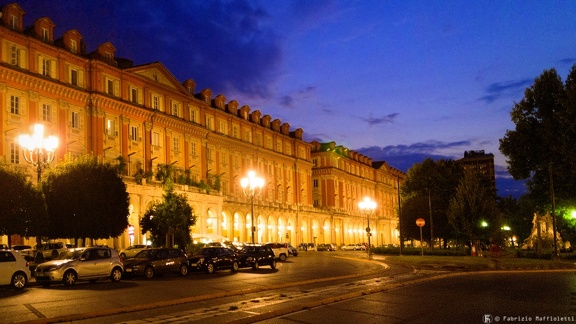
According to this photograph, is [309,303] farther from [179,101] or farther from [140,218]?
[179,101]

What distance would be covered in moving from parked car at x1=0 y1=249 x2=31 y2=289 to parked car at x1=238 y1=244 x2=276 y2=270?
13598 millimetres

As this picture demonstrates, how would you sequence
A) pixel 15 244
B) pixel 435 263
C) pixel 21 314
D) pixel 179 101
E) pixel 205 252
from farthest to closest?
pixel 179 101 < pixel 15 244 < pixel 435 263 < pixel 205 252 < pixel 21 314

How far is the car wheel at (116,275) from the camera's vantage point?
1001 inches

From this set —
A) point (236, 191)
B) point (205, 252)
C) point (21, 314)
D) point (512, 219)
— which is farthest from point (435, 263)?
point (512, 219)

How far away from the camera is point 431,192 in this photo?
8600 centimetres

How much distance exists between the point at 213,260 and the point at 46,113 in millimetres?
28058

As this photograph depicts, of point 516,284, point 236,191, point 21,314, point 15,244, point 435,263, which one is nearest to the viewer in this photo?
point 21,314

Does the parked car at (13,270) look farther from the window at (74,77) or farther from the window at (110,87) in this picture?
the window at (110,87)

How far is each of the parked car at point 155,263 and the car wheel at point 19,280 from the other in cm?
565

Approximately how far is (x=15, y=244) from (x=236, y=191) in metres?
37.6

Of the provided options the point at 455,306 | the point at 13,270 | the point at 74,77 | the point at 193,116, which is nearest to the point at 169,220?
the point at 74,77

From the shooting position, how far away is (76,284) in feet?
81.1

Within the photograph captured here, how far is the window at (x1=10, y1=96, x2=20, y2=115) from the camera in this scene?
48.4 metres

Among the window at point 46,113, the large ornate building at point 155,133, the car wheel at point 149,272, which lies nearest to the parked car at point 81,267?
the car wheel at point 149,272
